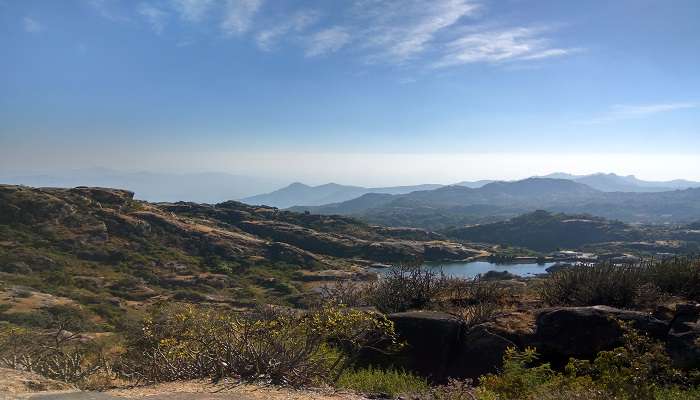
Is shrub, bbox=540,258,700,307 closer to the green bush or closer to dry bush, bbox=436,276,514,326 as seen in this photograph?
dry bush, bbox=436,276,514,326

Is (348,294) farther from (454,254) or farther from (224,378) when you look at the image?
(454,254)

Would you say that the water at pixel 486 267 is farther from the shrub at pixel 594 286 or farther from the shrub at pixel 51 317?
the shrub at pixel 594 286

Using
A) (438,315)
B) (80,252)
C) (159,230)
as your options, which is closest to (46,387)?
(438,315)

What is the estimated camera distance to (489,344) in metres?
9.09

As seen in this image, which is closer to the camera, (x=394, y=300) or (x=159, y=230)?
A: (x=394, y=300)

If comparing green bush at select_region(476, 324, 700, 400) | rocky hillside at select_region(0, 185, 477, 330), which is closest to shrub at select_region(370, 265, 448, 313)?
green bush at select_region(476, 324, 700, 400)

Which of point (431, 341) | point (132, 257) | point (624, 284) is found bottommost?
point (132, 257)

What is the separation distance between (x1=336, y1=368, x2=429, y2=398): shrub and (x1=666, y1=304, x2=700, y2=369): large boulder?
15.2 ft

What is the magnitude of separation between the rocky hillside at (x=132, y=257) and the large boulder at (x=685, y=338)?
93.1ft

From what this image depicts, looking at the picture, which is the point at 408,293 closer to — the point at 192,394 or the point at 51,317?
the point at 192,394

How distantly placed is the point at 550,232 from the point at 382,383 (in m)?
161

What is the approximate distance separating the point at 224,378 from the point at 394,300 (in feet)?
20.3

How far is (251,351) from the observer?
7418 mm

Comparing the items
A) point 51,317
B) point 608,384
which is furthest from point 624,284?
point 51,317
